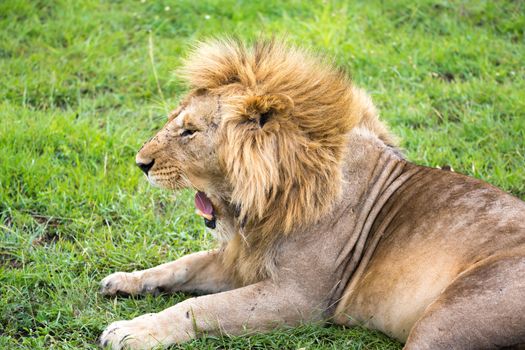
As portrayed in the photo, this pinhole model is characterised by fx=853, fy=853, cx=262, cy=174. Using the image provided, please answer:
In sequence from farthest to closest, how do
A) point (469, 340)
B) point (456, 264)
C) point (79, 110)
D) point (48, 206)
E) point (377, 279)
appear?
point (79, 110)
point (48, 206)
point (377, 279)
point (456, 264)
point (469, 340)

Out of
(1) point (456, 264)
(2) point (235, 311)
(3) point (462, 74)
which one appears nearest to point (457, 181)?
(1) point (456, 264)

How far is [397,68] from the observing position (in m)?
5.78

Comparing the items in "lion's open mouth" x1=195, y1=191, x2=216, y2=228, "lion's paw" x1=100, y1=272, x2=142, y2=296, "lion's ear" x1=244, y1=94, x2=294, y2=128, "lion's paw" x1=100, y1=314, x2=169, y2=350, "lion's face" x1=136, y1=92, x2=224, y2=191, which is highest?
"lion's ear" x1=244, y1=94, x2=294, y2=128

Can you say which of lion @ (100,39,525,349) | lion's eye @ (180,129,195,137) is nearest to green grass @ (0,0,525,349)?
lion @ (100,39,525,349)

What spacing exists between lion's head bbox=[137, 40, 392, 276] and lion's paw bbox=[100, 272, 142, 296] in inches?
21.0

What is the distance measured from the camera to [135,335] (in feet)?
10.7

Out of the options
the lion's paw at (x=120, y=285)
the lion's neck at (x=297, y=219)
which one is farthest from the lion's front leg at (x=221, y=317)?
the lion's paw at (x=120, y=285)

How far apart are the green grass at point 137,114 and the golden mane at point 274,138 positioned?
0.46m

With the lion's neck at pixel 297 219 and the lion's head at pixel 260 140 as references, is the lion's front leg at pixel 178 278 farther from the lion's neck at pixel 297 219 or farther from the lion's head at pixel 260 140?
the lion's head at pixel 260 140

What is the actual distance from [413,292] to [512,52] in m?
3.20

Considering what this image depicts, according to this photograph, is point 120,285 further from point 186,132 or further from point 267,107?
point 267,107

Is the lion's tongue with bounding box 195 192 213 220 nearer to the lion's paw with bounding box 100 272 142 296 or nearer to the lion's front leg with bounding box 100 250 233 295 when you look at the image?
the lion's front leg with bounding box 100 250 233 295

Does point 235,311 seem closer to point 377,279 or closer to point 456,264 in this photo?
point 377,279

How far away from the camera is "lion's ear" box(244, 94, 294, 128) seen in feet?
11.1
